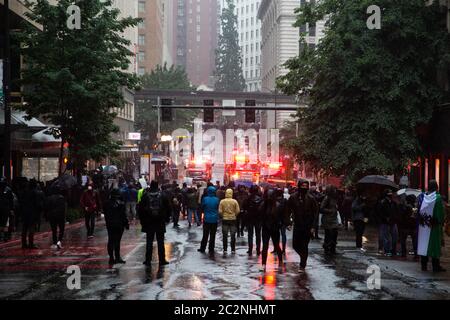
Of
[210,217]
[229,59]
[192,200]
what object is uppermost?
[229,59]

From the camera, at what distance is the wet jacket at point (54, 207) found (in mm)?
19483

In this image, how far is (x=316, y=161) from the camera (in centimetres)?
3591

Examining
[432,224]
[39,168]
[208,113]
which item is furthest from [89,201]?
[39,168]

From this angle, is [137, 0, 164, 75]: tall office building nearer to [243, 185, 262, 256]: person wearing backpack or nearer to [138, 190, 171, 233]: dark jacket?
[243, 185, 262, 256]: person wearing backpack

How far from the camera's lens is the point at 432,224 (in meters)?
15.4

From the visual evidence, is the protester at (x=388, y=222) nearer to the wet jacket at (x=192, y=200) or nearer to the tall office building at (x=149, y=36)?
the wet jacket at (x=192, y=200)

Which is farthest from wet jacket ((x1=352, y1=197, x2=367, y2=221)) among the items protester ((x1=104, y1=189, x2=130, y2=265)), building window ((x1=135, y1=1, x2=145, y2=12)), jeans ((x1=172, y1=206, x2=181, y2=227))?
building window ((x1=135, y1=1, x2=145, y2=12))

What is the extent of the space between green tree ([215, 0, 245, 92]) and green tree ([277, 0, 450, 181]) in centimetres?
14347

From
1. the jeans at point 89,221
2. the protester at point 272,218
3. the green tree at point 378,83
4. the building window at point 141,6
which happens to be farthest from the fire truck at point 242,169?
the building window at point 141,6

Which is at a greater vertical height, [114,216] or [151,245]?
[114,216]

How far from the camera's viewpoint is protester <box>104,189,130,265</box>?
16250mm

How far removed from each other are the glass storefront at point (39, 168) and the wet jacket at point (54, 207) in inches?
953

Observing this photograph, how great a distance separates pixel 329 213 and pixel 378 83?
15.5 m

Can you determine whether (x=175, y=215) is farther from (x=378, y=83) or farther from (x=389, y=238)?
(x=389, y=238)
